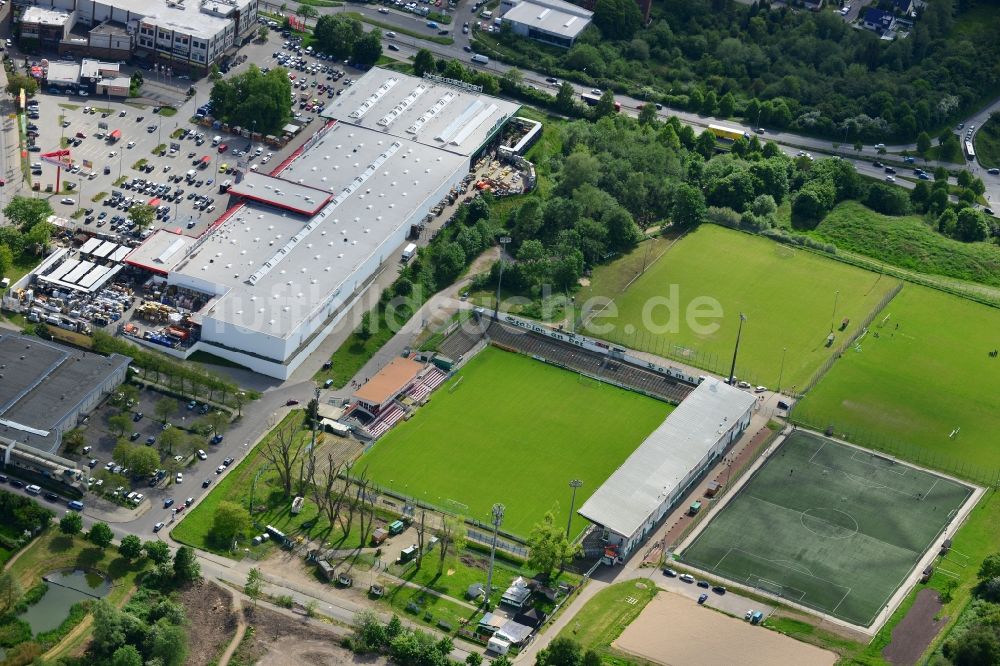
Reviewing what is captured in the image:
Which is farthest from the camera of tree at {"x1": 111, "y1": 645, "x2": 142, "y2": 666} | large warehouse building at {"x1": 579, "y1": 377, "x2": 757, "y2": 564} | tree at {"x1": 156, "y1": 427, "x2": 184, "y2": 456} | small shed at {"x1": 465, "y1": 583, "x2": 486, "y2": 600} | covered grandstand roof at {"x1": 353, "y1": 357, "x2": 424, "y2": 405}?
covered grandstand roof at {"x1": 353, "y1": 357, "x2": 424, "y2": 405}

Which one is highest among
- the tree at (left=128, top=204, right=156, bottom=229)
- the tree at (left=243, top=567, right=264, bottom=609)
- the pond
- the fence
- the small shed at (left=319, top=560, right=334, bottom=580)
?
the fence

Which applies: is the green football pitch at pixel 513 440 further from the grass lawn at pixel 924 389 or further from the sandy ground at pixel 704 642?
the grass lawn at pixel 924 389

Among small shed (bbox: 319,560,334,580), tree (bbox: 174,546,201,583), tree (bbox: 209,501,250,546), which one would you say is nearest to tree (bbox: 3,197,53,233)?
tree (bbox: 209,501,250,546)

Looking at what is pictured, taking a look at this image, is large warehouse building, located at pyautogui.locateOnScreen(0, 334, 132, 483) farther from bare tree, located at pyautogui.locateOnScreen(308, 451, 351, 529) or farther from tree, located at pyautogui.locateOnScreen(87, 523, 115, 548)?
bare tree, located at pyautogui.locateOnScreen(308, 451, 351, 529)

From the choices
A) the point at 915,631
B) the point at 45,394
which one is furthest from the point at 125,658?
the point at 915,631

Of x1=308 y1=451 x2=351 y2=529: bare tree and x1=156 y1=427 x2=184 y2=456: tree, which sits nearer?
x1=308 y1=451 x2=351 y2=529: bare tree

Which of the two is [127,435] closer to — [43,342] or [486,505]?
[43,342]
